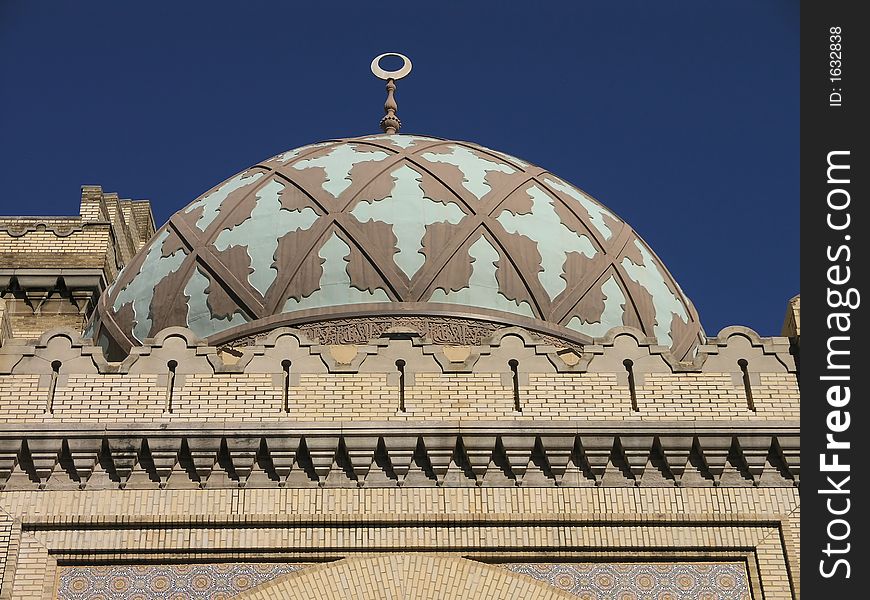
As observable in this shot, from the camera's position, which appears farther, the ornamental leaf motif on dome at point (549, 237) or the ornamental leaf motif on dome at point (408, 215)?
the ornamental leaf motif on dome at point (549, 237)

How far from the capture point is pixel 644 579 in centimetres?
1198

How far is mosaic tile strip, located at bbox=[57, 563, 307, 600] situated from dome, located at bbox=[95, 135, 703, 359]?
3.56m

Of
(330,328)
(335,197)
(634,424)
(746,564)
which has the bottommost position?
(746,564)

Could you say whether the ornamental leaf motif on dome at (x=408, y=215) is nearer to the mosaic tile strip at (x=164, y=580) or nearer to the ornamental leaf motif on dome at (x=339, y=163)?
the ornamental leaf motif on dome at (x=339, y=163)

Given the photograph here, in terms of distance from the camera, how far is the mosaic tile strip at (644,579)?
39.0ft

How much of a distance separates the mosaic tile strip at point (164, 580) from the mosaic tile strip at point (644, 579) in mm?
1815

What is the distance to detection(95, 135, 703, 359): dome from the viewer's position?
50.0 feet
